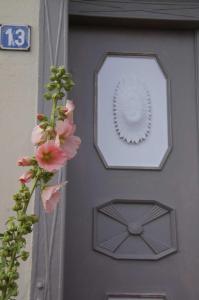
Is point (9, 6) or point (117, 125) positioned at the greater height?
point (9, 6)

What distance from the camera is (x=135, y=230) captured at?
3035 mm

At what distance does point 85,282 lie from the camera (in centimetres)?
296

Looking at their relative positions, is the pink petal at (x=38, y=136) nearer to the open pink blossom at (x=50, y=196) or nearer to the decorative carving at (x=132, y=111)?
the open pink blossom at (x=50, y=196)

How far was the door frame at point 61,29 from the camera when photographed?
8.89 ft

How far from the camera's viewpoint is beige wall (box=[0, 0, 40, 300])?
9.39 feet

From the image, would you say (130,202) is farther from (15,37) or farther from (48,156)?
(48,156)

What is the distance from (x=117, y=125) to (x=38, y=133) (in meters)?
1.68

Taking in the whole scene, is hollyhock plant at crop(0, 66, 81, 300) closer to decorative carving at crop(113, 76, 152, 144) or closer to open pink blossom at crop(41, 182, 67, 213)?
open pink blossom at crop(41, 182, 67, 213)

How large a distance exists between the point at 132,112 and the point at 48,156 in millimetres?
1775

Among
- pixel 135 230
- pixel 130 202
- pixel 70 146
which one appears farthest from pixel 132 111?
pixel 70 146

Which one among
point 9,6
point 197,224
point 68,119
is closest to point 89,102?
point 9,6

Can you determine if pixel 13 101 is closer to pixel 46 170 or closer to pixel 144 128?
pixel 144 128

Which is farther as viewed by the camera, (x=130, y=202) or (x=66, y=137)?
(x=130, y=202)

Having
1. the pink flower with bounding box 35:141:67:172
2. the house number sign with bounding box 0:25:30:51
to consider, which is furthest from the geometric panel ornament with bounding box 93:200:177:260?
the pink flower with bounding box 35:141:67:172
